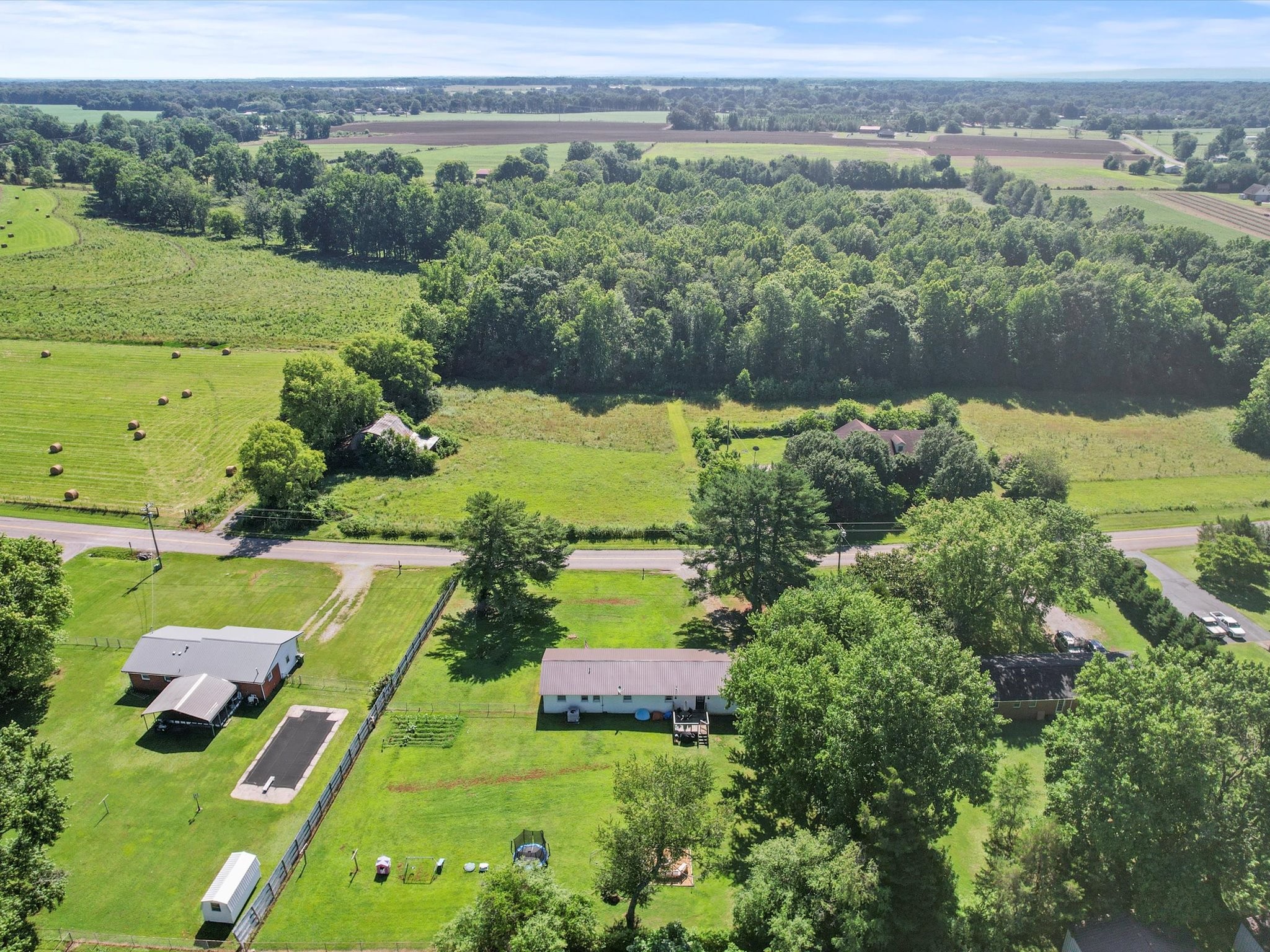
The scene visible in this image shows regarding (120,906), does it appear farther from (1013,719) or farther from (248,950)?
(1013,719)

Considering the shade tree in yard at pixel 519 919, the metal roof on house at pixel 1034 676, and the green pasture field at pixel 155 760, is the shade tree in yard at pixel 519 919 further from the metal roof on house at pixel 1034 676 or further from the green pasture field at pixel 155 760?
the metal roof on house at pixel 1034 676

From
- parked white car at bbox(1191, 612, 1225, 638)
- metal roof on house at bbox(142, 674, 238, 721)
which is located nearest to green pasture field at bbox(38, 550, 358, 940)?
metal roof on house at bbox(142, 674, 238, 721)

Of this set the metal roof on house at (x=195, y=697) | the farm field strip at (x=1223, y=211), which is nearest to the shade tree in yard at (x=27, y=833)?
the metal roof on house at (x=195, y=697)

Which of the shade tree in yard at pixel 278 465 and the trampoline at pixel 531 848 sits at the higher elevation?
the shade tree in yard at pixel 278 465

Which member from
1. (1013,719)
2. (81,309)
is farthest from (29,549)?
(81,309)

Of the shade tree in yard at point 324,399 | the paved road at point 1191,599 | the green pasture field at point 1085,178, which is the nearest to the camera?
the paved road at point 1191,599

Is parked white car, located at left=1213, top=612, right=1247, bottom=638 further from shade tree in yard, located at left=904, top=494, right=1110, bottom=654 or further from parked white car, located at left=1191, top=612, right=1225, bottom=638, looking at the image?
shade tree in yard, located at left=904, top=494, right=1110, bottom=654
